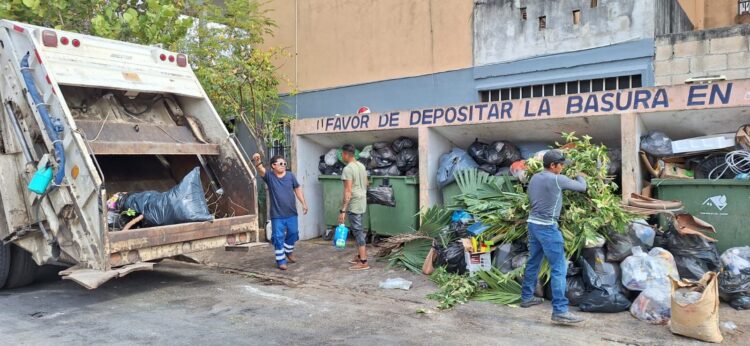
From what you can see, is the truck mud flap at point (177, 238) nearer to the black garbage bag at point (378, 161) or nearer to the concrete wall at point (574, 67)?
the black garbage bag at point (378, 161)

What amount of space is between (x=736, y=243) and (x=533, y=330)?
2.40 m

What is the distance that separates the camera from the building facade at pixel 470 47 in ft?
27.1

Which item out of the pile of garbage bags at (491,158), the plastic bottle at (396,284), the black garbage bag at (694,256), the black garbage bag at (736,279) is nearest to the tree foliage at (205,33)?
the pile of garbage bags at (491,158)

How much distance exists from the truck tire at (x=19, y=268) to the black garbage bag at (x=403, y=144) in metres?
4.53

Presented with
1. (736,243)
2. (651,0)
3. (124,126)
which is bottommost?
(736,243)

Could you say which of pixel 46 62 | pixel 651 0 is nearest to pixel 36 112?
pixel 46 62

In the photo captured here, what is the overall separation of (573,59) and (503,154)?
2.55 m

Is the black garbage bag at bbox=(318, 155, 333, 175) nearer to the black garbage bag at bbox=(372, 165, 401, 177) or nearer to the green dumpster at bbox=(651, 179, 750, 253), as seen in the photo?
the black garbage bag at bbox=(372, 165, 401, 177)

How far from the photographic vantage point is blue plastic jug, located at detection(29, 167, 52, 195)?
5043 mm

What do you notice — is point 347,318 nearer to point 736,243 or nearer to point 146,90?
point 146,90

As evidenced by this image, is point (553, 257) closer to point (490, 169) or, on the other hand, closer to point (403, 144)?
point (490, 169)

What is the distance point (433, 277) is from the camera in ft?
20.4

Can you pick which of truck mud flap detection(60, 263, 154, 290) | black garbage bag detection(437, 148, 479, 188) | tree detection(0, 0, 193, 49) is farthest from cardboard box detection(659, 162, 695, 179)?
tree detection(0, 0, 193, 49)

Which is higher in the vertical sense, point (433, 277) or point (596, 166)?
point (596, 166)
